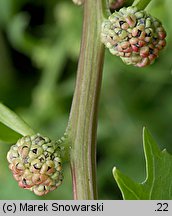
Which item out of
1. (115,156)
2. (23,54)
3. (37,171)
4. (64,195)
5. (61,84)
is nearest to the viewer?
(37,171)

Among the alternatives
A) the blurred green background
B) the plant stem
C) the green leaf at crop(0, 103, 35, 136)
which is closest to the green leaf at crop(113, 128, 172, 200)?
the plant stem

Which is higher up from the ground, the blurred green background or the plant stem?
the blurred green background

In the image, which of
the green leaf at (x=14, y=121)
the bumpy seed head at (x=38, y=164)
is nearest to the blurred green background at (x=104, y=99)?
the green leaf at (x=14, y=121)

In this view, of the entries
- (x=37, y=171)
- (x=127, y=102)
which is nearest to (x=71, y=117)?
(x=37, y=171)

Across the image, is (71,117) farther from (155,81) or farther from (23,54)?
(23,54)

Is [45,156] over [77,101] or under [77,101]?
under

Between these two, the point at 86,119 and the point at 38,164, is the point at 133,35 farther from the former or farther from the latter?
the point at 38,164

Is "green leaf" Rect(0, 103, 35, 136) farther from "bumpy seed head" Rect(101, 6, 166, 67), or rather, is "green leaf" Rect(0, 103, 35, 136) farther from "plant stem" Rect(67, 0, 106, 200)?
"bumpy seed head" Rect(101, 6, 166, 67)
